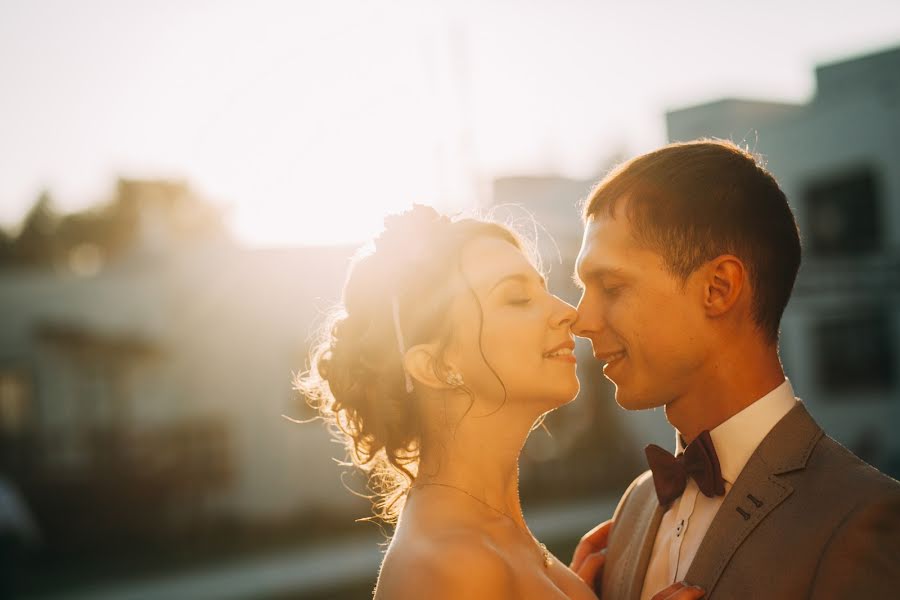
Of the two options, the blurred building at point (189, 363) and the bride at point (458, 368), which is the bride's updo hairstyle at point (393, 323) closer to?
the bride at point (458, 368)

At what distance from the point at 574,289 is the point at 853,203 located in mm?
9745

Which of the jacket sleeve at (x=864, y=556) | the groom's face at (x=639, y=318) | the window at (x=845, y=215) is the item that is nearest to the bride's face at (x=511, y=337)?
the groom's face at (x=639, y=318)

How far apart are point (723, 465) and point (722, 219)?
640 millimetres

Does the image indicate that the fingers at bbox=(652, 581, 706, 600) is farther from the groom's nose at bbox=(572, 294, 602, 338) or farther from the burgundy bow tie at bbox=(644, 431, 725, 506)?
the groom's nose at bbox=(572, 294, 602, 338)

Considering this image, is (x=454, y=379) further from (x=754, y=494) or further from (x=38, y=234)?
(x=38, y=234)

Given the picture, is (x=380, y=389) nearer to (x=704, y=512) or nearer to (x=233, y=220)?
(x=704, y=512)

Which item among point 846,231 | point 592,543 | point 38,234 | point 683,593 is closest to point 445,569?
point 683,593

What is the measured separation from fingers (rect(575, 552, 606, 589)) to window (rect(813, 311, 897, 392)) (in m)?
21.5

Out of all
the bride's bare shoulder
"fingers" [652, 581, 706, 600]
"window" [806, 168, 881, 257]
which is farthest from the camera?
"window" [806, 168, 881, 257]

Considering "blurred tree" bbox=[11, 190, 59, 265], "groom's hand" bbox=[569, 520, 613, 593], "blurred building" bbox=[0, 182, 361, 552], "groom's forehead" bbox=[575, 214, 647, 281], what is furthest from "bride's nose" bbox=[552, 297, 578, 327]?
"blurred tree" bbox=[11, 190, 59, 265]

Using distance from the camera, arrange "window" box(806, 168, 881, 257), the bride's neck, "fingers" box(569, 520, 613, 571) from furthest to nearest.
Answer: "window" box(806, 168, 881, 257), "fingers" box(569, 520, 613, 571), the bride's neck

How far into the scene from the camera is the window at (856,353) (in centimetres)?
2345

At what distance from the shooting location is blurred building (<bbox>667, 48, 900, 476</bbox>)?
74.8 feet

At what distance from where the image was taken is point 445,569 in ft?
8.46
